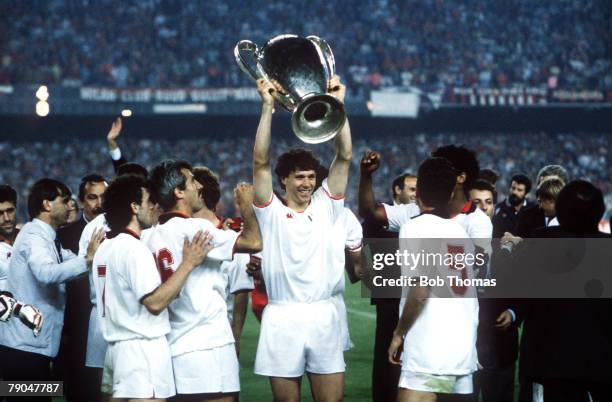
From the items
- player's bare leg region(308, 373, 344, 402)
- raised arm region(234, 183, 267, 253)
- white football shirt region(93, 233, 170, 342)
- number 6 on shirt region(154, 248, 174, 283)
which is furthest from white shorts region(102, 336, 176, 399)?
player's bare leg region(308, 373, 344, 402)

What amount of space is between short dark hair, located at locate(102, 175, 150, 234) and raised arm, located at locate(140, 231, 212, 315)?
316mm

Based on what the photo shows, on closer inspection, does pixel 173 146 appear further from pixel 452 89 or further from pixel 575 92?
pixel 575 92

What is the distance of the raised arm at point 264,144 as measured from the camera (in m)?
4.83

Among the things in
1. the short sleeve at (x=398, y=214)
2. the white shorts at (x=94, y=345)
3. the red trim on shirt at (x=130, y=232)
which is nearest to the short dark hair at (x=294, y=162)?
the short sleeve at (x=398, y=214)

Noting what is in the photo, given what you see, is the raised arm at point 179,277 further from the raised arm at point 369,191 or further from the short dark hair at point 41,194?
the short dark hair at point 41,194

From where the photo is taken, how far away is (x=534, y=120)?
113ft

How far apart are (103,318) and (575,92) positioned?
3106 centimetres

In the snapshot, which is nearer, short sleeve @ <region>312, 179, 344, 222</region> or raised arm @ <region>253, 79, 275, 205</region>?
raised arm @ <region>253, 79, 275, 205</region>

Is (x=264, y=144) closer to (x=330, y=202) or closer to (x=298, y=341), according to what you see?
(x=330, y=202)

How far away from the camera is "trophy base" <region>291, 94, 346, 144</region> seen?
4.67 metres

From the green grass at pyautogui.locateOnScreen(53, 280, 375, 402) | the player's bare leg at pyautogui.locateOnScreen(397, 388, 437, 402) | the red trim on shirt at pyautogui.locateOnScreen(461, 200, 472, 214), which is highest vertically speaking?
the red trim on shirt at pyautogui.locateOnScreen(461, 200, 472, 214)

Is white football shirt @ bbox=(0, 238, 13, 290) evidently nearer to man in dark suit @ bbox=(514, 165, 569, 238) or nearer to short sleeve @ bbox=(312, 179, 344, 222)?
short sleeve @ bbox=(312, 179, 344, 222)

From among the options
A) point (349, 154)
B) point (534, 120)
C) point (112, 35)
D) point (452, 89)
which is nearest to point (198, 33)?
point (112, 35)

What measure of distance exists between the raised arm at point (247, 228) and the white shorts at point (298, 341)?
465mm
